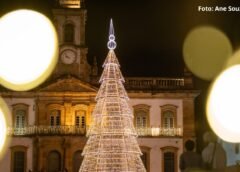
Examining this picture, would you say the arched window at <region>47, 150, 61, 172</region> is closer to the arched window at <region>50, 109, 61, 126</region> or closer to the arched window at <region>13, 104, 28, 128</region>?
the arched window at <region>50, 109, 61, 126</region>

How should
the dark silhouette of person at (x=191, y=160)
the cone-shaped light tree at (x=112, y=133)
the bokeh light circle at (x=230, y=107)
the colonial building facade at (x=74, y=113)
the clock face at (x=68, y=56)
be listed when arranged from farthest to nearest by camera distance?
the clock face at (x=68, y=56) → the colonial building facade at (x=74, y=113) → the cone-shaped light tree at (x=112, y=133) → the bokeh light circle at (x=230, y=107) → the dark silhouette of person at (x=191, y=160)

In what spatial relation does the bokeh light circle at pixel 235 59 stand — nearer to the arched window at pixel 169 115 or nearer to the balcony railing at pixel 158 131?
the arched window at pixel 169 115

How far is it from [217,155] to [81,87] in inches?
979

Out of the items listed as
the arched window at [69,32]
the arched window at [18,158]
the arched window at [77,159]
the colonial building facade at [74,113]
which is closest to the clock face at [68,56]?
the colonial building facade at [74,113]

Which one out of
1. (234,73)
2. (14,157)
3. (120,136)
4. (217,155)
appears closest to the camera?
(217,155)

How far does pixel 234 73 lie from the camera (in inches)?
1079

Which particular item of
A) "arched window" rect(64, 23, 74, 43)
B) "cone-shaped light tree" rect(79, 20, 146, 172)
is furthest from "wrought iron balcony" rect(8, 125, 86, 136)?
"arched window" rect(64, 23, 74, 43)

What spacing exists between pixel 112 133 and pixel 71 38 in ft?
22.7

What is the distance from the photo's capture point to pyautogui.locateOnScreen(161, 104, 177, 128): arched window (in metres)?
33.2

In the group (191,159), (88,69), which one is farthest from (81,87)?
(191,159)

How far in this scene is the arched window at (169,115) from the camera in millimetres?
→ 33250

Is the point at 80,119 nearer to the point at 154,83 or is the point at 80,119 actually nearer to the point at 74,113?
the point at 74,113

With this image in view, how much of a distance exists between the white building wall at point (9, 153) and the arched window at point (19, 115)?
819mm

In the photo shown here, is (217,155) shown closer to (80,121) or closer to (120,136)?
(120,136)
